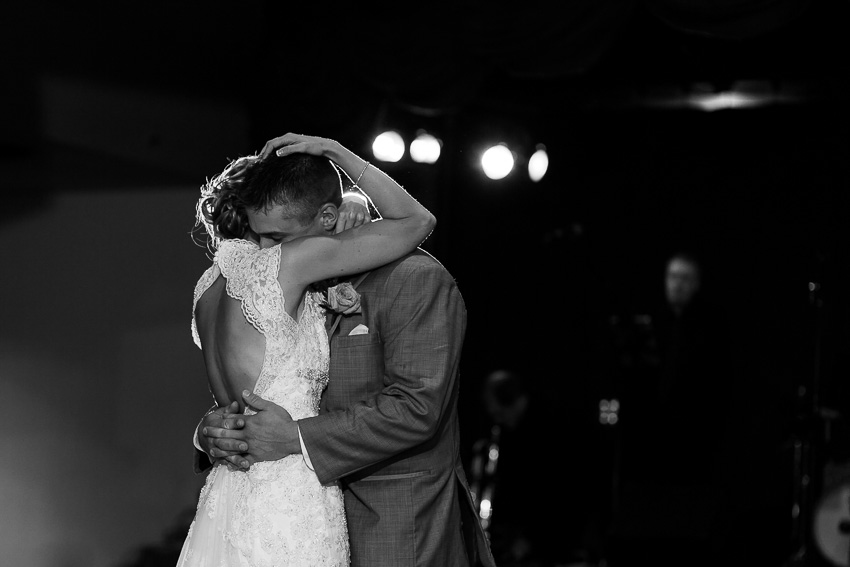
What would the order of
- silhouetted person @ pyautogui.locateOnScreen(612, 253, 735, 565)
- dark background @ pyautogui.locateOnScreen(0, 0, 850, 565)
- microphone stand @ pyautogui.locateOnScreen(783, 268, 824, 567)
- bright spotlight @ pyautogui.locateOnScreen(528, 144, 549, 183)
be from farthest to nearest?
silhouetted person @ pyautogui.locateOnScreen(612, 253, 735, 565) → bright spotlight @ pyautogui.locateOnScreen(528, 144, 549, 183) → microphone stand @ pyautogui.locateOnScreen(783, 268, 824, 567) → dark background @ pyautogui.locateOnScreen(0, 0, 850, 565)

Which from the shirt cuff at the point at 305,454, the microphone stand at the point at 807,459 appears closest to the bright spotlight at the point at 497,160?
the microphone stand at the point at 807,459

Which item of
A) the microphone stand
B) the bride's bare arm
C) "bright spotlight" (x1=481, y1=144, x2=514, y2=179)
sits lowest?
the microphone stand

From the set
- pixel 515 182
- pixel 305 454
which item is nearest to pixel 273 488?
pixel 305 454

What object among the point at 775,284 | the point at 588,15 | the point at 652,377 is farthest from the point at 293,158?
the point at 775,284

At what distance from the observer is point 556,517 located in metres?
7.08

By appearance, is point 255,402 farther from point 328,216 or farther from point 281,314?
point 328,216

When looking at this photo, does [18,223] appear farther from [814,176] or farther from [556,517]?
[814,176]

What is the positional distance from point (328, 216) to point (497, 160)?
4.24 m

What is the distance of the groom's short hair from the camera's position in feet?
7.89

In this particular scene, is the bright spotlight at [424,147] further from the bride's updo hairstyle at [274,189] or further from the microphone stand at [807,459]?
the bride's updo hairstyle at [274,189]

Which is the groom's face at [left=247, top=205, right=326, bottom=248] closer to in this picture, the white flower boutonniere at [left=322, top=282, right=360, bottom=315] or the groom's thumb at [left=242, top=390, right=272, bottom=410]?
the white flower boutonniere at [left=322, top=282, right=360, bottom=315]

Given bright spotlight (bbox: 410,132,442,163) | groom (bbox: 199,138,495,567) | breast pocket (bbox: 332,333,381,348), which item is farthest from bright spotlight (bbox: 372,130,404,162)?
breast pocket (bbox: 332,333,381,348)

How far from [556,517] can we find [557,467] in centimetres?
41

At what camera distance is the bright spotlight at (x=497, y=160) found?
661cm
